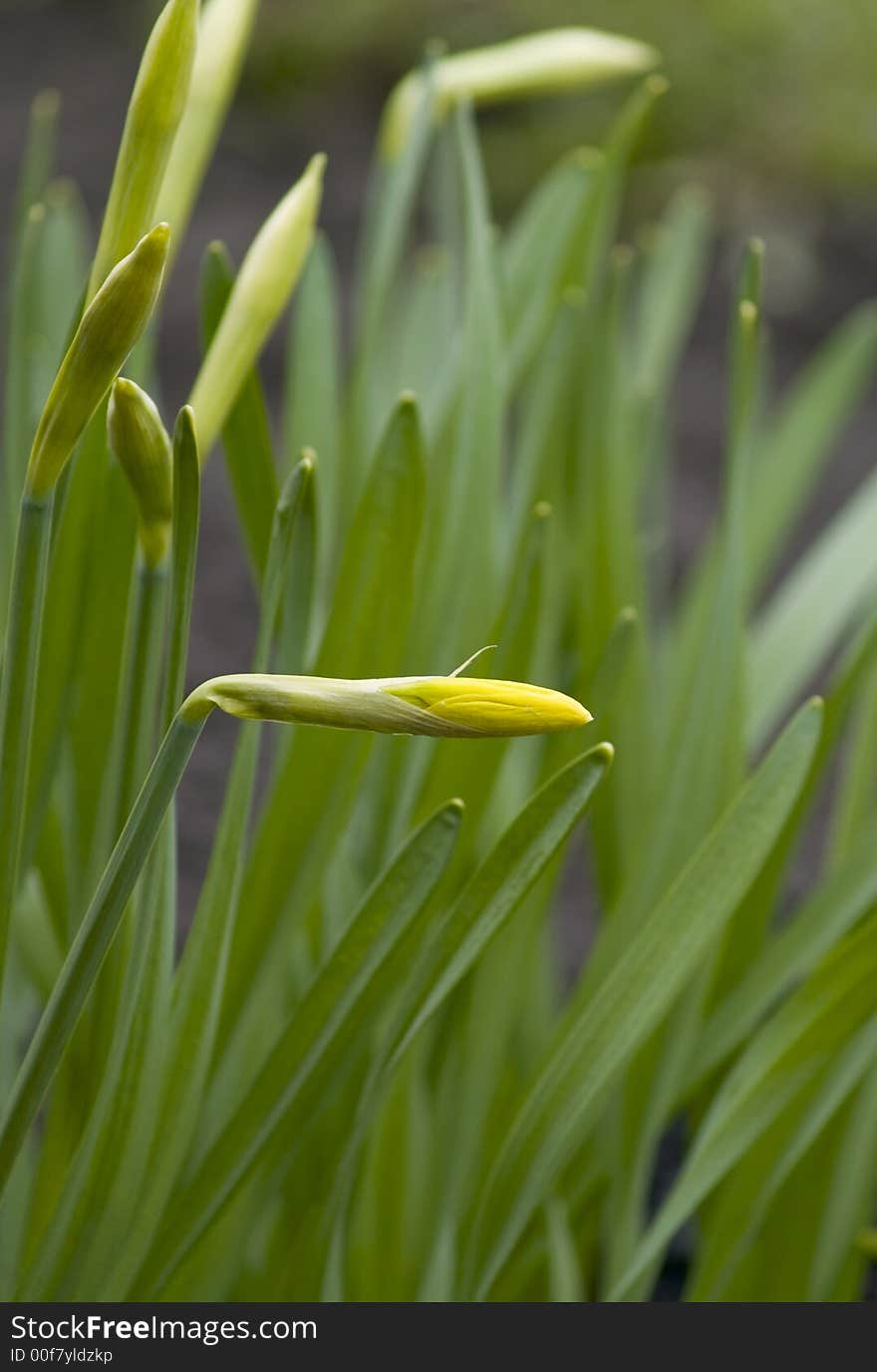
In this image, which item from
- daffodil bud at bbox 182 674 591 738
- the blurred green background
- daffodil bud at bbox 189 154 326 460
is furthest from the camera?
the blurred green background

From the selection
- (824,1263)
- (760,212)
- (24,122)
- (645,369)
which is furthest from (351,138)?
(824,1263)

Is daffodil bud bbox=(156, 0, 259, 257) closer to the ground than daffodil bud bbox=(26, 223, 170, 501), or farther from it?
farther from it

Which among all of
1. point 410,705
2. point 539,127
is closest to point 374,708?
point 410,705

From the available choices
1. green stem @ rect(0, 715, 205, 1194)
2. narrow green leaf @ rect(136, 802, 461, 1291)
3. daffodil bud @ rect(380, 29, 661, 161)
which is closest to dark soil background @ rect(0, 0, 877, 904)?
daffodil bud @ rect(380, 29, 661, 161)

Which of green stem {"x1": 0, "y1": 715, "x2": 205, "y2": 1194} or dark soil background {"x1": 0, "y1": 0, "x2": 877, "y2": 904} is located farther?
dark soil background {"x1": 0, "y1": 0, "x2": 877, "y2": 904}

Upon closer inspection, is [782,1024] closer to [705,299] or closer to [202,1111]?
[202,1111]

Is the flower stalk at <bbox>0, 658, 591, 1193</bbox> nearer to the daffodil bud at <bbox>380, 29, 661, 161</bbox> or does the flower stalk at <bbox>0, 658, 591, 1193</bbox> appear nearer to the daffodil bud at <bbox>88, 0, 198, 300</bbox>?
the daffodil bud at <bbox>88, 0, 198, 300</bbox>
